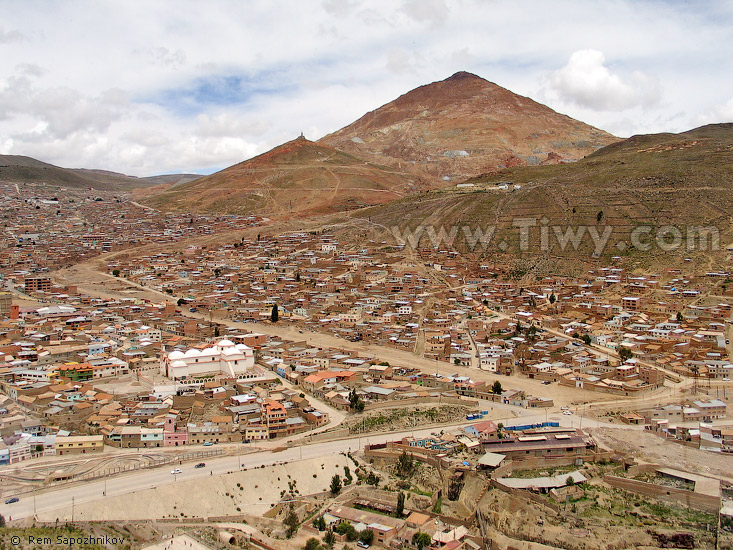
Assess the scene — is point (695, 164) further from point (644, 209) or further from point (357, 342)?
point (357, 342)

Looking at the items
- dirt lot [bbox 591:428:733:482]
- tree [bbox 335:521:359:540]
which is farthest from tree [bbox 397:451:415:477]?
dirt lot [bbox 591:428:733:482]

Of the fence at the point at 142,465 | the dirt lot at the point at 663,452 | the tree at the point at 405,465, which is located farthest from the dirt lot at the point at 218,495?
the dirt lot at the point at 663,452

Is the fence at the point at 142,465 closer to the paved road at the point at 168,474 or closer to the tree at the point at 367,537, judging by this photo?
the paved road at the point at 168,474

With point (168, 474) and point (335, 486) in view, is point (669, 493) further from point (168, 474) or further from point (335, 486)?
point (168, 474)

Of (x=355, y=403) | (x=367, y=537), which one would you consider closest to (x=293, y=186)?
(x=355, y=403)

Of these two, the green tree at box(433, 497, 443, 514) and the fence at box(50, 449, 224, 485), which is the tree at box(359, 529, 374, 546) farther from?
the fence at box(50, 449, 224, 485)

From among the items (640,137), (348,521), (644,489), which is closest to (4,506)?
(348,521)
